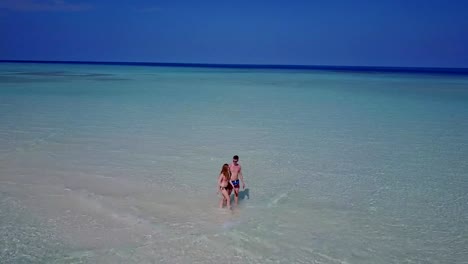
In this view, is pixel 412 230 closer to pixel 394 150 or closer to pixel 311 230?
pixel 311 230

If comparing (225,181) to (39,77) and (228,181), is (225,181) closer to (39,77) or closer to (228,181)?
(228,181)

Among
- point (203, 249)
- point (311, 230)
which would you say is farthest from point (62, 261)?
point (311, 230)

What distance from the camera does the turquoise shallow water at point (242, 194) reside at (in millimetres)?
6570

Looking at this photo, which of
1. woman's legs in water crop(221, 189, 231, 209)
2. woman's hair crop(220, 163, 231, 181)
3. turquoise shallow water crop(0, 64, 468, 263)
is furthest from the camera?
woman's legs in water crop(221, 189, 231, 209)

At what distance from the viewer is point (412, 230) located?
7371 mm

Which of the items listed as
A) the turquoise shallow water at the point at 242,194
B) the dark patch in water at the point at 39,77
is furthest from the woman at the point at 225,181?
the dark patch in water at the point at 39,77

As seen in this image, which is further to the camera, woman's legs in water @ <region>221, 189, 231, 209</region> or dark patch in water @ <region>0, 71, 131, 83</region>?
dark patch in water @ <region>0, 71, 131, 83</region>

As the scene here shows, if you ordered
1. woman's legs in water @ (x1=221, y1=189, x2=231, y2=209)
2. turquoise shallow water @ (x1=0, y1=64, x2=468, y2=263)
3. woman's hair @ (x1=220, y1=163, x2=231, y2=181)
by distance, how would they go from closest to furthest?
1. turquoise shallow water @ (x1=0, y1=64, x2=468, y2=263)
2. woman's hair @ (x1=220, y1=163, x2=231, y2=181)
3. woman's legs in water @ (x1=221, y1=189, x2=231, y2=209)

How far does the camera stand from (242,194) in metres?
9.01

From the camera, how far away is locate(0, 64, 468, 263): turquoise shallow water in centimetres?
657

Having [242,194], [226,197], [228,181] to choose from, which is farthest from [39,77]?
[228,181]

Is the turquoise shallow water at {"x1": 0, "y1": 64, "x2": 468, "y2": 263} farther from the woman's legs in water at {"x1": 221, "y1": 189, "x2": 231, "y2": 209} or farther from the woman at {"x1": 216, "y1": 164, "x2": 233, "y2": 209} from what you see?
the woman at {"x1": 216, "y1": 164, "x2": 233, "y2": 209}

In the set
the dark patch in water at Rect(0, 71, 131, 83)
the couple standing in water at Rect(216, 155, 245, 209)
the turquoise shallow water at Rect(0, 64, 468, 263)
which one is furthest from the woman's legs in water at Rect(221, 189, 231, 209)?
the dark patch in water at Rect(0, 71, 131, 83)

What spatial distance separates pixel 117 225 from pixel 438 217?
19.7 ft
